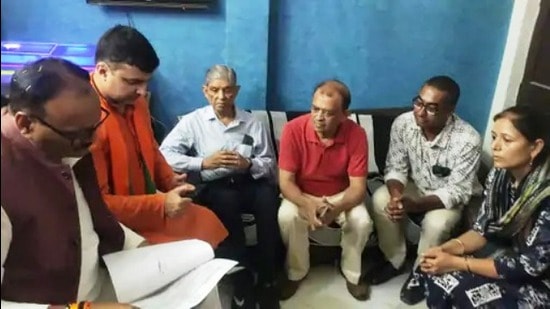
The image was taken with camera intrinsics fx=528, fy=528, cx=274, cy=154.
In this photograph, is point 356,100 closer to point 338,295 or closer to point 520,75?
point 520,75

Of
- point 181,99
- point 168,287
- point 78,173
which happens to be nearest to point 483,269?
point 168,287

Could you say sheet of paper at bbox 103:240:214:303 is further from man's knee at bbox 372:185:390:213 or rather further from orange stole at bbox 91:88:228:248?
man's knee at bbox 372:185:390:213

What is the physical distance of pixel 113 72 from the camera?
5.17 feet

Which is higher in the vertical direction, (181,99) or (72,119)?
(72,119)

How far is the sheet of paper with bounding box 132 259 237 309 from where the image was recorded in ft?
4.36

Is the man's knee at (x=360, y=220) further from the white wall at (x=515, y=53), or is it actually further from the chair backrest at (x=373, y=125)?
the white wall at (x=515, y=53)

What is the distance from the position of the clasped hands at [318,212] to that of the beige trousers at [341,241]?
31 mm

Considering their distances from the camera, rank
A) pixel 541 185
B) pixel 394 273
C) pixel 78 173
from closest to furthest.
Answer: pixel 78 173 → pixel 541 185 → pixel 394 273

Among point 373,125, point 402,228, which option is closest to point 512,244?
point 402,228

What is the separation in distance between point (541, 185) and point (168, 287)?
1.24m

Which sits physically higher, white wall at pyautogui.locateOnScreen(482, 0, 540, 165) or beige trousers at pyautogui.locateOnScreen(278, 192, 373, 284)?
white wall at pyautogui.locateOnScreen(482, 0, 540, 165)

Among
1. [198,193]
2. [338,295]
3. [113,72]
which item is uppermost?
[113,72]

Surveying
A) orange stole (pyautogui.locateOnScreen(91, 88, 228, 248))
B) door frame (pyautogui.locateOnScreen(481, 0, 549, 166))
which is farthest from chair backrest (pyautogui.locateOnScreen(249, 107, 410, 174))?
orange stole (pyautogui.locateOnScreen(91, 88, 228, 248))

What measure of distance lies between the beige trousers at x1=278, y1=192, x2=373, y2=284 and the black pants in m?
0.05
